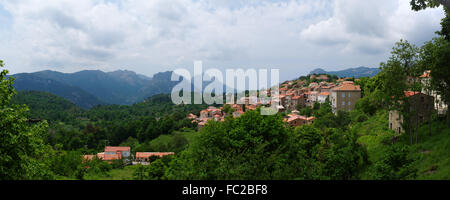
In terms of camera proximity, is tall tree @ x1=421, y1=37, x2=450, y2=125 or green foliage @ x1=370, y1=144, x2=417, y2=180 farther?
tall tree @ x1=421, y1=37, x2=450, y2=125

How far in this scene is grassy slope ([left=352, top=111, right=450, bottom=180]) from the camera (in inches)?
506

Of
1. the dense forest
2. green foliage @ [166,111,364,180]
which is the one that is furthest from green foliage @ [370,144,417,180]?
green foliage @ [166,111,364,180]

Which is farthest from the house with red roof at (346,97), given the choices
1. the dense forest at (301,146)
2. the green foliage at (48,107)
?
the green foliage at (48,107)

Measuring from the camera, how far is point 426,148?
16.2 m

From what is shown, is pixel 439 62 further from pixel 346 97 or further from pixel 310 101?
pixel 310 101

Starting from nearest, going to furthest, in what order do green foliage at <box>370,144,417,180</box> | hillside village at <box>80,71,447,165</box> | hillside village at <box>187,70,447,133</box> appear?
green foliage at <box>370,144,417,180</box>, hillside village at <box>187,70,447,133</box>, hillside village at <box>80,71,447,165</box>

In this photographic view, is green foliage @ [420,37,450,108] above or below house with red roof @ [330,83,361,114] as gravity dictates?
above

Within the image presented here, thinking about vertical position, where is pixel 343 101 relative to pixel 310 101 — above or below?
above

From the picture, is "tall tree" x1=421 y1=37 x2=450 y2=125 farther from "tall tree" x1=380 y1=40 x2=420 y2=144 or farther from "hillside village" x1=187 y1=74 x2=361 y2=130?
"hillside village" x1=187 y1=74 x2=361 y2=130

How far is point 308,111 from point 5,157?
A: 52.3 metres

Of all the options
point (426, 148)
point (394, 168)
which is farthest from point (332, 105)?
point (394, 168)

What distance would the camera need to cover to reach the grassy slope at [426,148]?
42.2 ft
